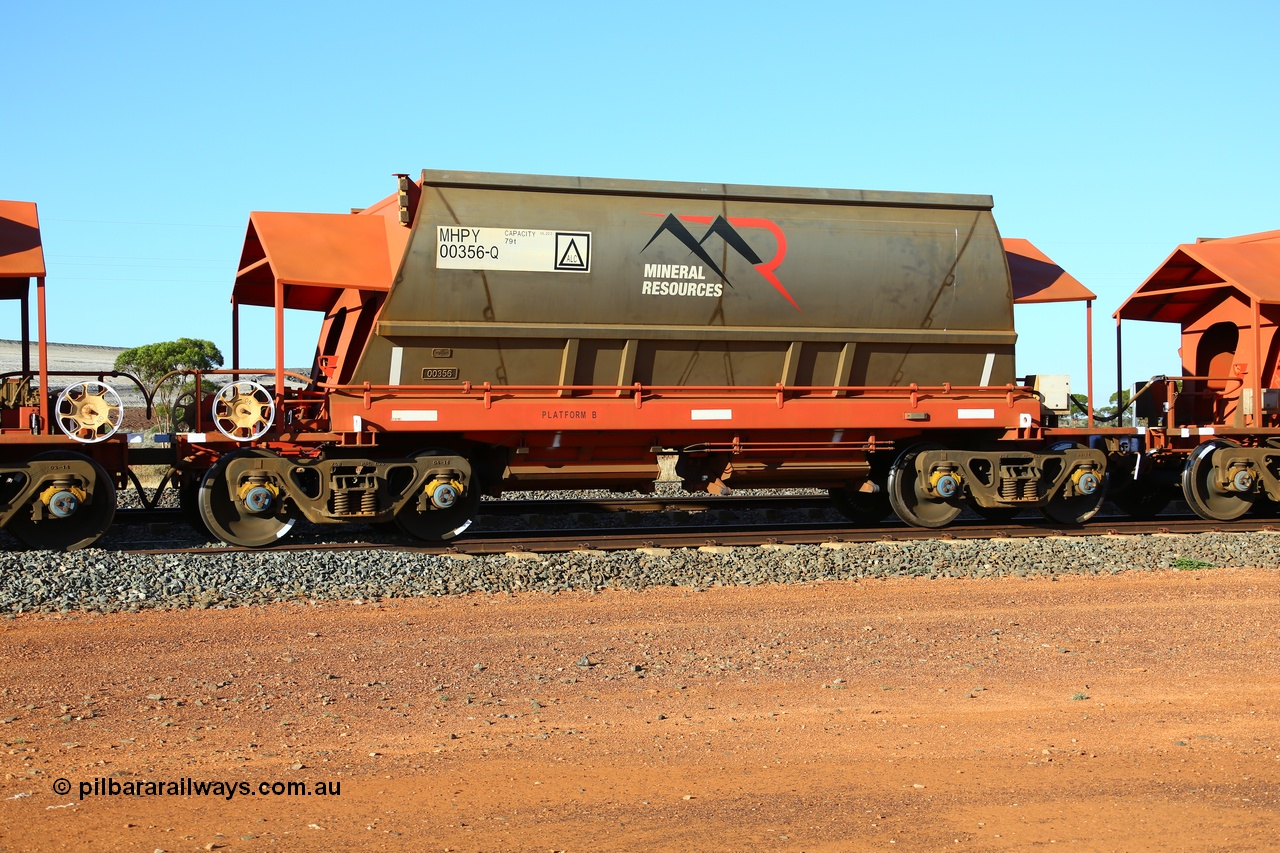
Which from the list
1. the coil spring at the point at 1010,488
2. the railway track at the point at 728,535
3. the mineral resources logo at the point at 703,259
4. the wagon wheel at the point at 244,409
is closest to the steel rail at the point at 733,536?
the railway track at the point at 728,535

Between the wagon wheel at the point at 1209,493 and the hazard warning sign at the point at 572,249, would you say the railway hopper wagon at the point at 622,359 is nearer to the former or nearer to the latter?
the hazard warning sign at the point at 572,249

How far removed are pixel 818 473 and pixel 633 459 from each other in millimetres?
2226

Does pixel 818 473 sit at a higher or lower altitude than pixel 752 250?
lower

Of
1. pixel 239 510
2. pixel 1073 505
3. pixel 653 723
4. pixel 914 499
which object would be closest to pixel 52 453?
pixel 239 510

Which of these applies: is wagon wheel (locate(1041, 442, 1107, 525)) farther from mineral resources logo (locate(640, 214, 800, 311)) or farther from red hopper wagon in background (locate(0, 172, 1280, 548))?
mineral resources logo (locate(640, 214, 800, 311))

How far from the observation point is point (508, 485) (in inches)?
525

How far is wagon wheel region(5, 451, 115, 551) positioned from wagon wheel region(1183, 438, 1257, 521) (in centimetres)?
1277

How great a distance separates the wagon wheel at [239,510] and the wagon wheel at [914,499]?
6.93 m

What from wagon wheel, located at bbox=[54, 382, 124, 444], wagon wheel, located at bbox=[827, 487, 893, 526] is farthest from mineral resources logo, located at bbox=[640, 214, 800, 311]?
wagon wheel, located at bbox=[54, 382, 124, 444]

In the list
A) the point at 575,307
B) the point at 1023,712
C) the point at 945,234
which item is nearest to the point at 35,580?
the point at 575,307

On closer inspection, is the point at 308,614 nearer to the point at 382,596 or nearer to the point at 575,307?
the point at 382,596

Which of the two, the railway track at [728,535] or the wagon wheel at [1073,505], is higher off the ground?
the wagon wheel at [1073,505]

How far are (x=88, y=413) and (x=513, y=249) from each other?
453 centimetres

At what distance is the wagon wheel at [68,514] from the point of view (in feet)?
38.4
